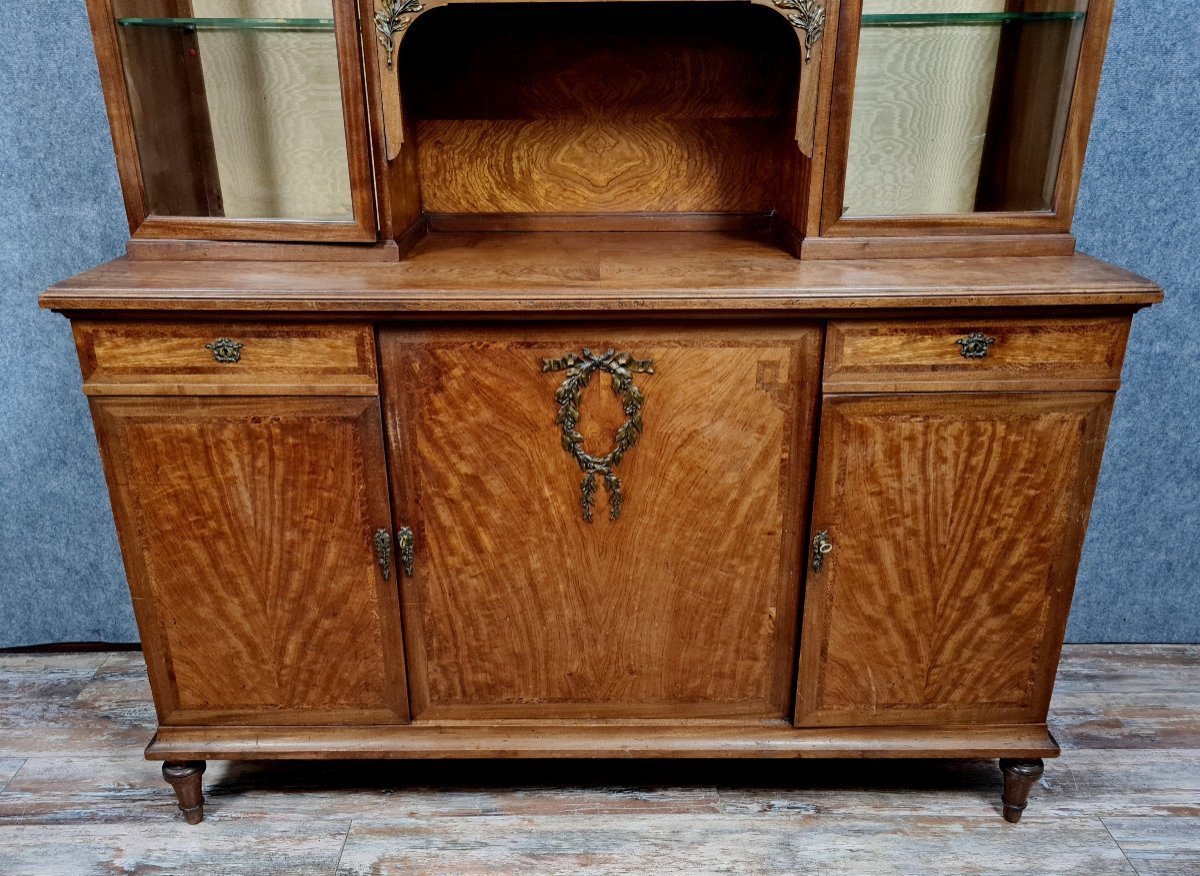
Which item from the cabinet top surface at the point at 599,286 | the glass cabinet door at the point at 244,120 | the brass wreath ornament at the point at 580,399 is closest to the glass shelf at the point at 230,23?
the glass cabinet door at the point at 244,120

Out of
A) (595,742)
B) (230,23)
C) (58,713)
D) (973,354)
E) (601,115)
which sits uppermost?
(230,23)

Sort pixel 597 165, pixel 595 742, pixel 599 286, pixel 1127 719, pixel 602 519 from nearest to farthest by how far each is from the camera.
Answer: pixel 599 286 → pixel 602 519 → pixel 595 742 → pixel 597 165 → pixel 1127 719

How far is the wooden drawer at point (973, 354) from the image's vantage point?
108 centimetres

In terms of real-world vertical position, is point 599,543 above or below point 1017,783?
above

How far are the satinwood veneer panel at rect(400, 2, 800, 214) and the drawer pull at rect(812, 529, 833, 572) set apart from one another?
54cm

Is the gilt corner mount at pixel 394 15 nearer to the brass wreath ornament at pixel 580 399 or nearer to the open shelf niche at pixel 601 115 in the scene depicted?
the open shelf niche at pixel 601 115

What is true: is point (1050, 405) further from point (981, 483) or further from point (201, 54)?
point (201, 54)

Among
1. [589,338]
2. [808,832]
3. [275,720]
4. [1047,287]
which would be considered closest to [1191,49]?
[1047,287]

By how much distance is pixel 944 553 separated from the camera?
3.87ft

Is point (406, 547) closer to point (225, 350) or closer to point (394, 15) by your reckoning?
point (225, 350)

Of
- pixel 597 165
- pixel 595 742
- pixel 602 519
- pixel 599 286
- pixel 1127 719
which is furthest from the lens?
pixel 1127 719

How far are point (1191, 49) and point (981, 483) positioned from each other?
85cm

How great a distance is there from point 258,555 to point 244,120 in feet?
1.96

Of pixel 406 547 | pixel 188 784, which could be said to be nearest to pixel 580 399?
pixel 406 547
